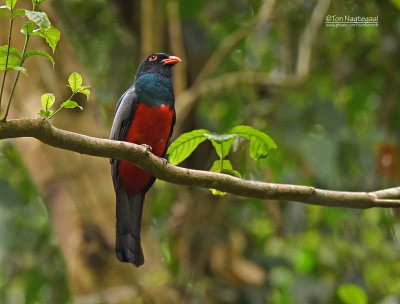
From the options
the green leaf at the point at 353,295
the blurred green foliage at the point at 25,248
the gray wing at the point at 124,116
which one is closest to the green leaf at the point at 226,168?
the gray wing at the point at 124,116

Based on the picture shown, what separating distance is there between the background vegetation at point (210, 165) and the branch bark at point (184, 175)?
250 centimetres

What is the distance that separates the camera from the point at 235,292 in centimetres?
564

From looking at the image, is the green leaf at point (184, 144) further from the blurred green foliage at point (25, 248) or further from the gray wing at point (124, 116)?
the blurred green foliage at point (25, 248)

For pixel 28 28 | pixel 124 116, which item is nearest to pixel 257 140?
pixel 28 28

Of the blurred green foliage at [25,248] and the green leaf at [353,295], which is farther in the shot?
the blurred green foliage at [25,248]

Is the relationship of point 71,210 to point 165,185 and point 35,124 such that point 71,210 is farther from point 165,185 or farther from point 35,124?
point 35,124

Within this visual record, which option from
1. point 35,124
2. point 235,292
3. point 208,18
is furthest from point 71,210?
point 208,18

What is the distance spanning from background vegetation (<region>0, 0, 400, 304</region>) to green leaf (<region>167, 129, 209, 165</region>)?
7.55 ft

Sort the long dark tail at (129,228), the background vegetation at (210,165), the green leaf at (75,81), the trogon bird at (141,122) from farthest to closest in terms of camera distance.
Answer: the background vegetation at (210,165) < the trogon bird at (141,122) < the long dark tail at (129,228) < the green leaf at (75,81)

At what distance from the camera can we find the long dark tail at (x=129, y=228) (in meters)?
2.73

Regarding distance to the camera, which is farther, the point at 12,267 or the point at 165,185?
the point at 12,267

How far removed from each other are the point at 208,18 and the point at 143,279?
3712mm

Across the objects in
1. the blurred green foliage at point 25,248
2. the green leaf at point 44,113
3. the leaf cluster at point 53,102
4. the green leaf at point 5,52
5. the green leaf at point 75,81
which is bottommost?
the blurred green foliage at point 25,248

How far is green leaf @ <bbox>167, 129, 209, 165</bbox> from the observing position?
2305mm
